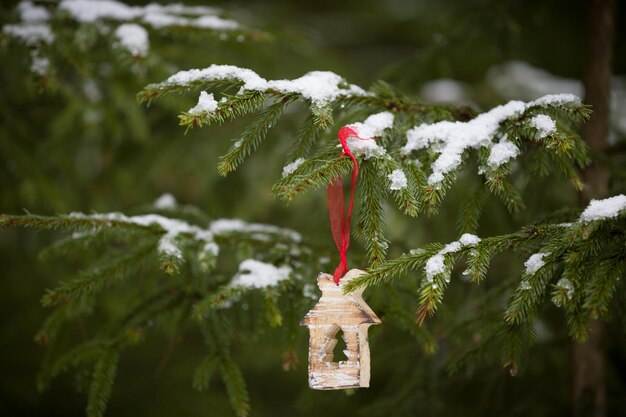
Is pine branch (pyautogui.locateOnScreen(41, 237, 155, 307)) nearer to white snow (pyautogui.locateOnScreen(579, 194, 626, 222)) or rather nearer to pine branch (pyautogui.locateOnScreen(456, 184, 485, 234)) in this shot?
pine branch (pyautogui.locateOnScreen(456, 184, 485, 234))

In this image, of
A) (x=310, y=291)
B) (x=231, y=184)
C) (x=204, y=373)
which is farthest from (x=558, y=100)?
(x=231, y=184)

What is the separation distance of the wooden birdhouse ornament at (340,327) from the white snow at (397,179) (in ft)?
0.88

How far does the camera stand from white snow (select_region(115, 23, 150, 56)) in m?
1.82

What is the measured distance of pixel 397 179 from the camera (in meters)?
1.23

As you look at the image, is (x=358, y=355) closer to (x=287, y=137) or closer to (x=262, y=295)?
(x=262, y=295)

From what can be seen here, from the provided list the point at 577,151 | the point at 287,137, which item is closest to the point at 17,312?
the point at 287,137

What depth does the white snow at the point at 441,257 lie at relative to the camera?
120 cm

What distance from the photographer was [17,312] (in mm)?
3996

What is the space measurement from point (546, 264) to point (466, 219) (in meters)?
0.27

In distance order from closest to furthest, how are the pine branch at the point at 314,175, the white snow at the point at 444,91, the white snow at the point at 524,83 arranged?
1. the pine branch at the point at 314,175
2. the white snow at the point at 524,83
3. the white snow at the point at 444,91

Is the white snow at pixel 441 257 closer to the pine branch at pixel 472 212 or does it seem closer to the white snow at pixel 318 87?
the pine branch at pixel 472 212

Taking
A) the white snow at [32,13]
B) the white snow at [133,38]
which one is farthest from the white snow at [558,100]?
the white snow at [32,13]

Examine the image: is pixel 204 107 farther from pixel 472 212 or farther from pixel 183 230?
pixel 472 212

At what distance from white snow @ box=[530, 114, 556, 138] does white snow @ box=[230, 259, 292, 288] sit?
89 centimetres
